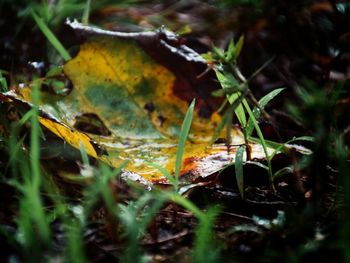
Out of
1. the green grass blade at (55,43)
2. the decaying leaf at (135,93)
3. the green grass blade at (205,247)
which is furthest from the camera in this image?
the green grass blade at (55,43)

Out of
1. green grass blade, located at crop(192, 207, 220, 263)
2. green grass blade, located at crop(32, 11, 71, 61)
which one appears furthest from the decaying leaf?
green grass blade, located at crop(192, 207, 220, 263)

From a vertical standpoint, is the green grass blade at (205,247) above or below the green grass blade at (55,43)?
below

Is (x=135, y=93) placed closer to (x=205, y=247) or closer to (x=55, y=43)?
(x=55, y=43)

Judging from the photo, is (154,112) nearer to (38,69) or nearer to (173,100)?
(173,100)

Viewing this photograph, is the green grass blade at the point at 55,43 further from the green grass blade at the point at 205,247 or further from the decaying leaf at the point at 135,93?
the green grass blade at the point at 205,247

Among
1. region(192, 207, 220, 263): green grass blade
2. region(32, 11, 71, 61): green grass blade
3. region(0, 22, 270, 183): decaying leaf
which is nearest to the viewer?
region(192, 207, 220, 263): green grass blade

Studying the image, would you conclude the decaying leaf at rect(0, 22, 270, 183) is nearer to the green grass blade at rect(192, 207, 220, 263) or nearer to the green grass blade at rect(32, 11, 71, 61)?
the green grass blade at rect(32, 11, 71, 61)

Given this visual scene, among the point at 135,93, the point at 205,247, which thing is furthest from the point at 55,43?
the point at 205,247

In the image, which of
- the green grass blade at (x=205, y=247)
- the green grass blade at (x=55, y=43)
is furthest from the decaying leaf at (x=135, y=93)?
the green grass blade at (x=205, y=247)
